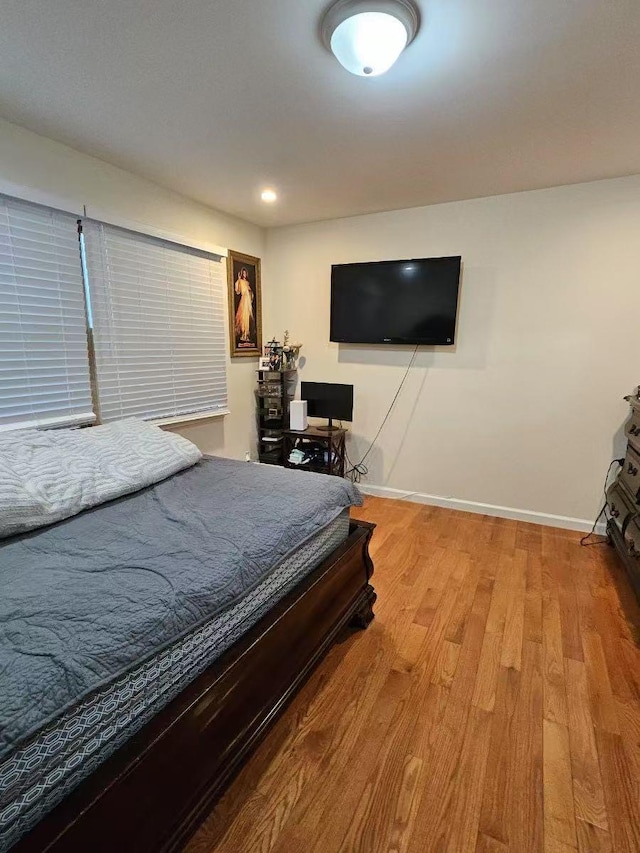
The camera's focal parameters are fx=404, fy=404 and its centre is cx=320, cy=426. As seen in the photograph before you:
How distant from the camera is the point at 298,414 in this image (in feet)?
11.8

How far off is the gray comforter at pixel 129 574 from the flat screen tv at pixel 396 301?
5.90 ft

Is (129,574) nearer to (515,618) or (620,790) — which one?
(620,790)

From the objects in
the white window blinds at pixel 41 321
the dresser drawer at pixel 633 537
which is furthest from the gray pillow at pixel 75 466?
the dresser drawer at pixel 633 537

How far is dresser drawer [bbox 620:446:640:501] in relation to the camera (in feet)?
7.66

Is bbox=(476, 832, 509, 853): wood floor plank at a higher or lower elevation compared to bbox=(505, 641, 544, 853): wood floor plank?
higher

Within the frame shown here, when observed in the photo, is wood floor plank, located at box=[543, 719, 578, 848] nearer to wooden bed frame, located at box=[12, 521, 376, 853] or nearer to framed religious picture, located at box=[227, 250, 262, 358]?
wooden bed frame, located at box=[12, 521, 376, 853]

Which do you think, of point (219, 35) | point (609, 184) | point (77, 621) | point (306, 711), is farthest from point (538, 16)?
point (306, 711)

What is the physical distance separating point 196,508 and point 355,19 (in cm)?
183

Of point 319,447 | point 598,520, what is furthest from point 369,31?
point 598,520

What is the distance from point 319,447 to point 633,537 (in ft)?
7.63

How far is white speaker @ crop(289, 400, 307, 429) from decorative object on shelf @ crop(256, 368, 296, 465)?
18 cm

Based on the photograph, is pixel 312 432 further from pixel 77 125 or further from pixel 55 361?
pixel 77 125

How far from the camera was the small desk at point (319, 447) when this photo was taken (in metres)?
3.53

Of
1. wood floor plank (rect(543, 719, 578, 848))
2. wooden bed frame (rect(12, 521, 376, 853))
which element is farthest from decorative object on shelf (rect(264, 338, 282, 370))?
wood floor plank (rect(543, 719, 578, 848))
